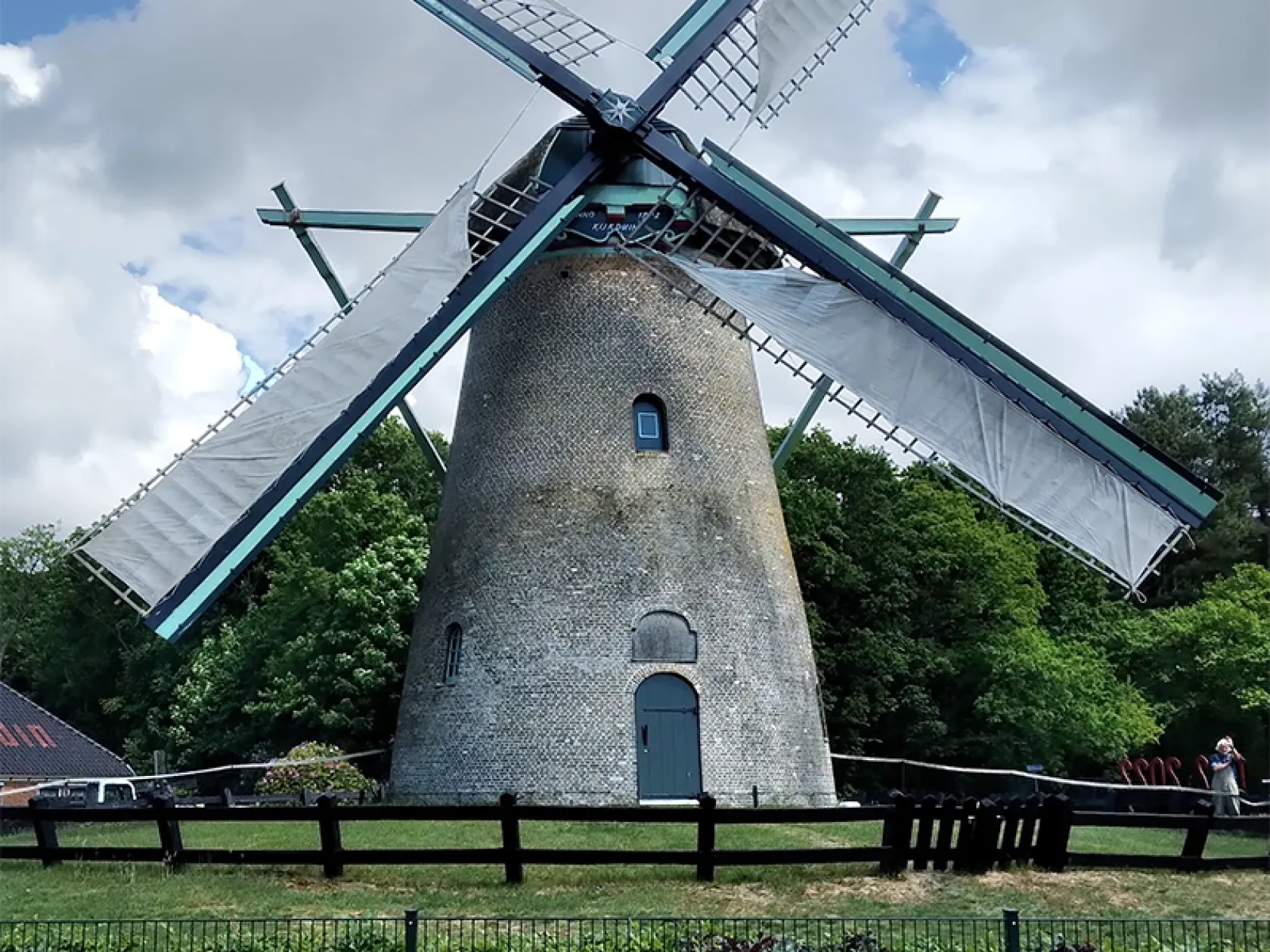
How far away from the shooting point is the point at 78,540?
15.0 m

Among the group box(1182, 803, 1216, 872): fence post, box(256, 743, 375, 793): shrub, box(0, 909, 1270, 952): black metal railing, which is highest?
box(256, 743, 375, 793): shrub

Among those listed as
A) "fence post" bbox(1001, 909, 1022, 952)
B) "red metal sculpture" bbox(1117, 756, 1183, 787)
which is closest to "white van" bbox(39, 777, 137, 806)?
"fence post" bbox(1001, 909, 1022, 952)

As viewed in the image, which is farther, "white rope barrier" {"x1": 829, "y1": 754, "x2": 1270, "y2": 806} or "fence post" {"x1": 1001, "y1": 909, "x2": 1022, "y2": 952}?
"white rope barrier" {"x1": 829, "y1": 754, "x2": 1270, "y2": 806}

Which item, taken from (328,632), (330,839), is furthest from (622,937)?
(328,632)

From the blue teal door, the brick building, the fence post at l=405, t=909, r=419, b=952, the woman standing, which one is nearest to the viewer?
the fence post at l=405, t=909, r=419, b=952

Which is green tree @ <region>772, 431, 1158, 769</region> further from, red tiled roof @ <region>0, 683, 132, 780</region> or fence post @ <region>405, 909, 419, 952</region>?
fence post @ <region>405, 909, 419, 952</region>

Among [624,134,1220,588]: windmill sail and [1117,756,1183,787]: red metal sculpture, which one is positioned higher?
[624,134,1220,588]: windmill sail

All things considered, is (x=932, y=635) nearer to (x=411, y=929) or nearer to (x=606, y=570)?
(x=606, y=570)

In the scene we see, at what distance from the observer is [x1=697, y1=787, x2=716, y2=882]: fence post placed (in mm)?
10422

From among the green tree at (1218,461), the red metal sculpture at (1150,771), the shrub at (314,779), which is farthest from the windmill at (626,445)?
the green tree at (1218,461)

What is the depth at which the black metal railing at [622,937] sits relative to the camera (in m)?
7.50

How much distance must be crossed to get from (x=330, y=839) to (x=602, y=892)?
2196mm

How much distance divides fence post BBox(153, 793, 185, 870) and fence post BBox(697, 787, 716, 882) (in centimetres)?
420

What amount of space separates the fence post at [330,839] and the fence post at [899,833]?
13.9 feet
